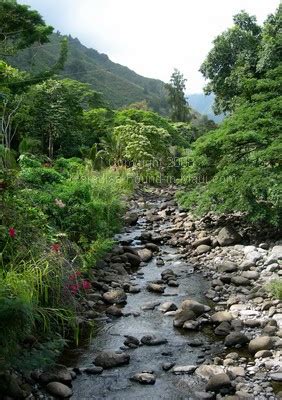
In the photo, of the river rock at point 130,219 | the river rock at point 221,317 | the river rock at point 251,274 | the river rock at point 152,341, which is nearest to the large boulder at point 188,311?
the river rock at point 221,317

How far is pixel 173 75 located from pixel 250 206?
37.5m

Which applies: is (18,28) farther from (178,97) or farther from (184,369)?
(178,97)

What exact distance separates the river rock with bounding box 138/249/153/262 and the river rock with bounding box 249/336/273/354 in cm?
463

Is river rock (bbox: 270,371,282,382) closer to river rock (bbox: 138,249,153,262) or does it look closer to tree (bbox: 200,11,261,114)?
river rock (bbox: 138,249,153,262)

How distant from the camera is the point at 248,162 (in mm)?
10055

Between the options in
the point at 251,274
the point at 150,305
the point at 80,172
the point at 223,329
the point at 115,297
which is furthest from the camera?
the point at 80,172

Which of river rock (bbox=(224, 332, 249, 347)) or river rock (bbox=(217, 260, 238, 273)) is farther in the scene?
river rock (bbox=(217, 260, 238, 273))

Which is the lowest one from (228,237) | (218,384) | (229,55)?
(218,384)

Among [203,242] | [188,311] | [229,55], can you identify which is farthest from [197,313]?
[229,55]

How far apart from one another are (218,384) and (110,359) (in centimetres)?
136

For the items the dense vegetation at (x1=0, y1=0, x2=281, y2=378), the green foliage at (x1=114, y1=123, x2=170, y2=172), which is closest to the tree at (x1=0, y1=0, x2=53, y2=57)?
the dense vegetation at (x1=0, y1=0, x2=281, y2=378)

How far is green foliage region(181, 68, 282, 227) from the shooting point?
30.1ft

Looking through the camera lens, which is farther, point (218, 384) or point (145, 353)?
point (145, 353)

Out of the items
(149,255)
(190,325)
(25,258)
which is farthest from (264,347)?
(149,255)
